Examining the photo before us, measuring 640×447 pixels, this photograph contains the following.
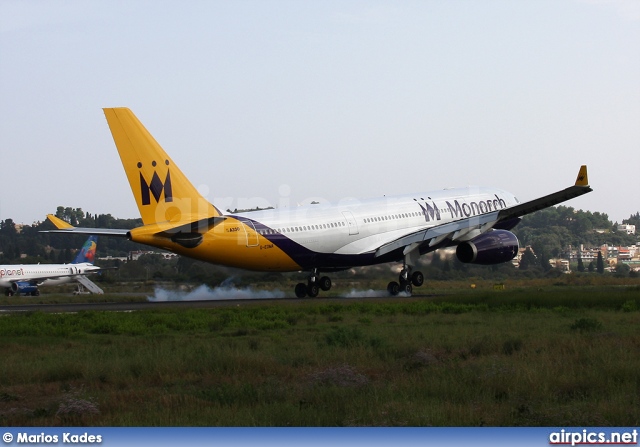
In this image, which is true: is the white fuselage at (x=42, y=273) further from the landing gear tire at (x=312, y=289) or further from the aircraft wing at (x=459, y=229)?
the aircraft wing at (x=459, y=229)

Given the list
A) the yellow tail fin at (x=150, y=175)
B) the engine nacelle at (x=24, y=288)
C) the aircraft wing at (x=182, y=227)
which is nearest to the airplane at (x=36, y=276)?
the engine nacelle at (x=24, y=288)

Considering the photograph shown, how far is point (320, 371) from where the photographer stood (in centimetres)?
1856

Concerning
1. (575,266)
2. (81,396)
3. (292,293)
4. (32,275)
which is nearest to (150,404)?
(81,396)

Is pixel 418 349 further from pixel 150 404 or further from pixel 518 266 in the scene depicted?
pixel 518 266

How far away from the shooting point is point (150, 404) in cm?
1555

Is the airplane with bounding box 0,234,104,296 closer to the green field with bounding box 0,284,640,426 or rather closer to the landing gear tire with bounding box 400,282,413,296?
the landing gear tire with bounding box 400,282,413,296

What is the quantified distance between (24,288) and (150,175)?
52752 mm

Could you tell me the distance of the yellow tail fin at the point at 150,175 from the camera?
3719cm

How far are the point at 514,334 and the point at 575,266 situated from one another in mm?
71941

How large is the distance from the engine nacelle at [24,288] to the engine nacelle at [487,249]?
51741mm

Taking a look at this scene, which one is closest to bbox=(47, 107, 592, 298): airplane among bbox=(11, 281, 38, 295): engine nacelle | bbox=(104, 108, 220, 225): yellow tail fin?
bbox=(104, 108, 220, 225): yellow tail fin

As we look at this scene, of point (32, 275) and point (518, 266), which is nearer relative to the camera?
point (518, 266)

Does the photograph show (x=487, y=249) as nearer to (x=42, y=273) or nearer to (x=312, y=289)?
(x=312, y=289)

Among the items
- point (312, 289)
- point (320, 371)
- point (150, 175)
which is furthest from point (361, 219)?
point (320, 371)
